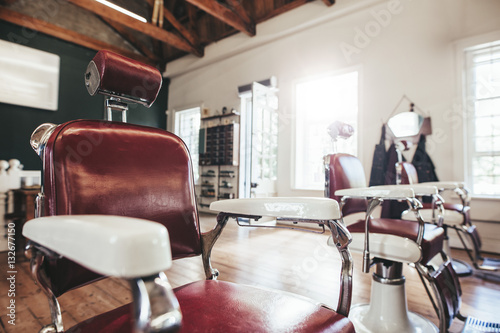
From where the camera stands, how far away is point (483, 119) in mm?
3387

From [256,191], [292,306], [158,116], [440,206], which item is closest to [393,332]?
[440,206]

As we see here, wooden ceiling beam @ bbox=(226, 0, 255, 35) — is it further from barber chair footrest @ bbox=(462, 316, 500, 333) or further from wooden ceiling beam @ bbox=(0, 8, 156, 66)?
barber chair footrest @ bbox=(462, 316, 500, 333)

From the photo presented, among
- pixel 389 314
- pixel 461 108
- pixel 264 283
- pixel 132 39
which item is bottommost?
pixel 264 283

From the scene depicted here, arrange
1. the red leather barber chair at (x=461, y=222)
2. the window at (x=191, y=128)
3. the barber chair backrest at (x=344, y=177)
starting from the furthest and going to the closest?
the window at (x=191, y=128) → the red leather barber chair at (x=461, y=222) → the barber chair backrest at (x=344, y=177)

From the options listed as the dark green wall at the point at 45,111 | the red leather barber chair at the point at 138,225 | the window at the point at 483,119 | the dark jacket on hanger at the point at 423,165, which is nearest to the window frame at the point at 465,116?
the window at the point at 483,119

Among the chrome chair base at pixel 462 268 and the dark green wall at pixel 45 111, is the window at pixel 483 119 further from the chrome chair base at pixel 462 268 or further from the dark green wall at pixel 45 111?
the dark green wall at pixel 45 111

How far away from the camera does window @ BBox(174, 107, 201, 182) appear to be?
6.92 meters

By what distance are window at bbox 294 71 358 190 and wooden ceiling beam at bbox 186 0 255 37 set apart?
1.54 m

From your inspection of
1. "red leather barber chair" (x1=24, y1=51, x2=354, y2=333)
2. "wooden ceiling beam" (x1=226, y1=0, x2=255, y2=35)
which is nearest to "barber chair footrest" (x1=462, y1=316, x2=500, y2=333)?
"red leather barber chair" (x1=24, y1=51, x2=354, y2=333)

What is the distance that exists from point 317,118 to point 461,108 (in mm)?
2076

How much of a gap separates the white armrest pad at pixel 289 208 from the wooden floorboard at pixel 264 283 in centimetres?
A: 142

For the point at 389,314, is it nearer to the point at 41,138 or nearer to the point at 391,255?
the point at 391,255

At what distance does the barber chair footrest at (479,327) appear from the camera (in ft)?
4.42

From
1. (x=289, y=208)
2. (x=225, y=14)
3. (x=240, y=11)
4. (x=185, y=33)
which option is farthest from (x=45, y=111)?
(x=289, y=208)
